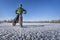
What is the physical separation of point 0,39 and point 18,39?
0.47 metres

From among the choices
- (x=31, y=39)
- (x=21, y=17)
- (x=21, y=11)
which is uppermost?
(x=21, y=11)

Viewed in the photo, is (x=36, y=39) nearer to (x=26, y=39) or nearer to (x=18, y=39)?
(x=26, y=39)

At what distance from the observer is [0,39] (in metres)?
2.52

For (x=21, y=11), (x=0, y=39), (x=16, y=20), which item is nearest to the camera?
(x=0, y=39)

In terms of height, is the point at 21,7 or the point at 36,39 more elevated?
the point at 21,7

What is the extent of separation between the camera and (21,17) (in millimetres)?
6160

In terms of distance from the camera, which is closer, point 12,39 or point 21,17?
point 12,39

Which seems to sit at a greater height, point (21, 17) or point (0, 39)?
point (21, 17)

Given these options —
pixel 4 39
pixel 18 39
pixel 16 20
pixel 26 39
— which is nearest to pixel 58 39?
pixel 26 39

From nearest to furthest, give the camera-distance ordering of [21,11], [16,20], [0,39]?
[0,39] < [21,11] < [16,20]

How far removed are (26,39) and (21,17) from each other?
144 inches

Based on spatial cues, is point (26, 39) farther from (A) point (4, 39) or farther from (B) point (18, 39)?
(A) point (4, 39)

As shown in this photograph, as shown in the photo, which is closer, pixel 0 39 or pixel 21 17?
pixel 0 39

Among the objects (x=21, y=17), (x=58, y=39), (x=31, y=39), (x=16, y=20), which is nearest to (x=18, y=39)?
(x=31, y=39)
